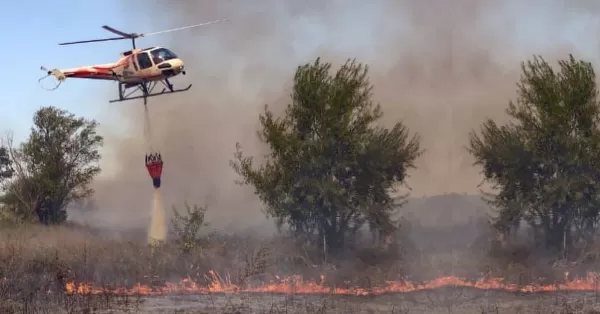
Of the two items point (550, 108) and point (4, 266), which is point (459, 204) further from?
point (4, 266)

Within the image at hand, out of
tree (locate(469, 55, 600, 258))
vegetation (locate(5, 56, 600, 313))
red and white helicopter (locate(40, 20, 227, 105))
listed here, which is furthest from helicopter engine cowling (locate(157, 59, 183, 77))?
tree (locate(469, 55, 600, 258))

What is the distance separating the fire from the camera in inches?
1986

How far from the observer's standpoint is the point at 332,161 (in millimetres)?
62500

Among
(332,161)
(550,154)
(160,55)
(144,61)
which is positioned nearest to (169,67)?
(160,55)

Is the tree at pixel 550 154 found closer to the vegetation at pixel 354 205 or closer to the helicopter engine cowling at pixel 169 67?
the vegetation at pixel 354 205

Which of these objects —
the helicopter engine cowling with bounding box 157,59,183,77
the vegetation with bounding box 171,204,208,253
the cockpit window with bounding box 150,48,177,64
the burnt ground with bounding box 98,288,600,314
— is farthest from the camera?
the vegetation with bounding box 171,204,208,253

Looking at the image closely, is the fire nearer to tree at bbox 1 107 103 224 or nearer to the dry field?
the dry field

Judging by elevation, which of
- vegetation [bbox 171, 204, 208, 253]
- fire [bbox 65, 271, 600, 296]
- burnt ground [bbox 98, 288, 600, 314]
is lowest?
burnt ground [bbox 98, 288, 600, 314]

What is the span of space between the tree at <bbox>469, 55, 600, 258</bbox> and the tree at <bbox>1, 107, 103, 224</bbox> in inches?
1793

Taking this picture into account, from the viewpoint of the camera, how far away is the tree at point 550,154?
2239 inches

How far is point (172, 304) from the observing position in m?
48.3

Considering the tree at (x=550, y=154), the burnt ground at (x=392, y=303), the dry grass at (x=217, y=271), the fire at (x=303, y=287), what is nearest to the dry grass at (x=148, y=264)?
the dry grass at (x=217, y=271)

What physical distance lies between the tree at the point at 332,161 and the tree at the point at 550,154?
7.38 m

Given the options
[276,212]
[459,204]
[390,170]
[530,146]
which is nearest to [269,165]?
[276,212]
